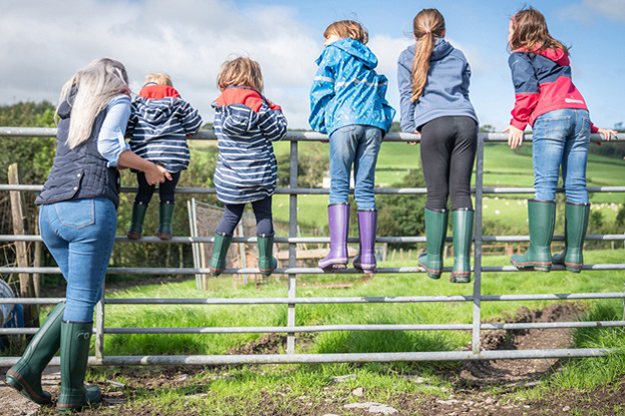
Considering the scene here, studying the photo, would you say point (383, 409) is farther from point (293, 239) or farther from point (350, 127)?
point (350, 127)

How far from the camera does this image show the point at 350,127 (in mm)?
3309

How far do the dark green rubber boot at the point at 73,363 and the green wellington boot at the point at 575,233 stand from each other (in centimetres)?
294

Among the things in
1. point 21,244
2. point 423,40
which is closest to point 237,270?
point 423,40

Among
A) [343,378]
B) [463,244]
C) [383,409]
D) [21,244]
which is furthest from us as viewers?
[21,244]

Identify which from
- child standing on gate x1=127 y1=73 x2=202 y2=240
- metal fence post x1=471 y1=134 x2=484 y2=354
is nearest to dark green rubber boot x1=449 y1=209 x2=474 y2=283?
metal fence post x1=471 y1=134 x2=484 y2=354

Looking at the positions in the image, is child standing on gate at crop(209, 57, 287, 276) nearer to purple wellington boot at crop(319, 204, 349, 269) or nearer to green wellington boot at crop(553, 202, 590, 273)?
purple wellington boot at crop(319, 204, 349, 269)

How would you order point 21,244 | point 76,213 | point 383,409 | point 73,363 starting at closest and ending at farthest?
point 76,213 < point 73,363 < point 383,409 < point 21,244

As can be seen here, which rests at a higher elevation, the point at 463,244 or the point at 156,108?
the point at 156,108

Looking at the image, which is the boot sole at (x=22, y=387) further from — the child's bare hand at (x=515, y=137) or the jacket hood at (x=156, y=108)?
the child's bare hand at (x=515, y=137)

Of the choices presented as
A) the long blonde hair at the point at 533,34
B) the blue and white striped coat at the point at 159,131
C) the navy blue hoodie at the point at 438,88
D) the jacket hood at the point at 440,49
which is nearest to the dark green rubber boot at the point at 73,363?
the blue and white striped coat at the point at 159,131

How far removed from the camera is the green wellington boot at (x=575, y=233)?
3496mm

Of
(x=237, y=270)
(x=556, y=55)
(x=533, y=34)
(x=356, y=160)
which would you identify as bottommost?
(x=237, y=270)

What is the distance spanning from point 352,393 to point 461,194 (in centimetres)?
138

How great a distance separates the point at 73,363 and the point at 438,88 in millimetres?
2627
